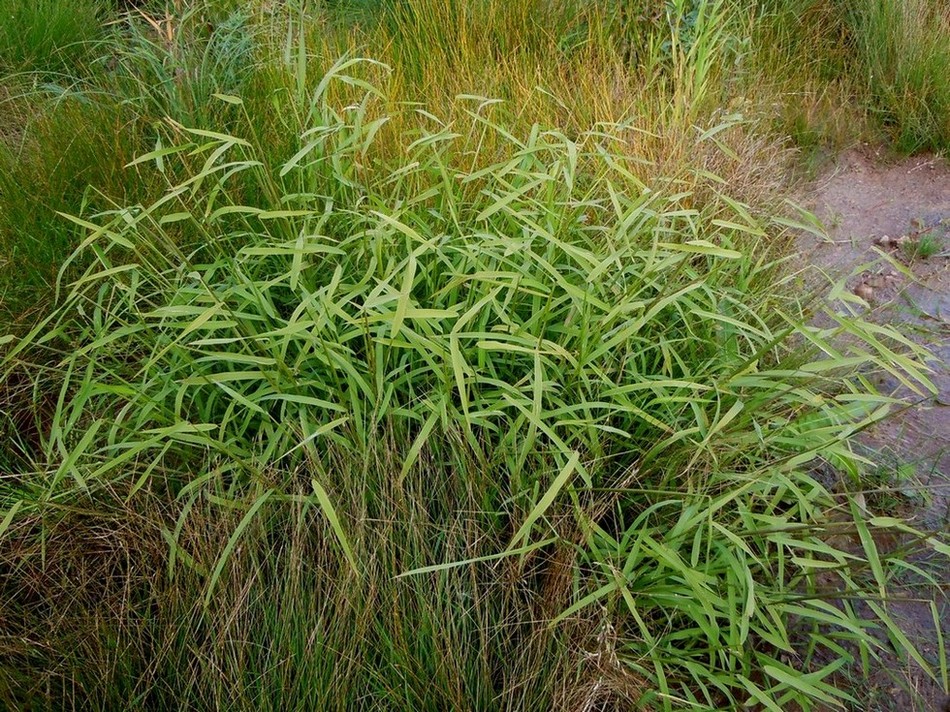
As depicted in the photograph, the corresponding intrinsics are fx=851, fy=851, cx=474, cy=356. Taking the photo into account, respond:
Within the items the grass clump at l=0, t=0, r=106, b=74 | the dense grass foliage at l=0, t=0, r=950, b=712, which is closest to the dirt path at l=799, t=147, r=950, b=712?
the dense grass foliage at l=0, t=0, r=950, b=712

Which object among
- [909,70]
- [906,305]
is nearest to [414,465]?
[906,305]

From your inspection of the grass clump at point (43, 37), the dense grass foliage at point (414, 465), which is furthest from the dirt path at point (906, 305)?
the grass clump at point (43, 37)

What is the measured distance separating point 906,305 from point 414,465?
195cm

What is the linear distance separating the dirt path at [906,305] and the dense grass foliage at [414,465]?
0.08m

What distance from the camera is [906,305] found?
9.48 ft

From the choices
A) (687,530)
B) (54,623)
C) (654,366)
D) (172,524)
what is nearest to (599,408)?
(654,366)

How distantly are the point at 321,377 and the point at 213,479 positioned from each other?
33cm

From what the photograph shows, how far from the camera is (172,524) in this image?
1.88m

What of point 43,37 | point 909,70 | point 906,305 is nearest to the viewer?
point 906,305

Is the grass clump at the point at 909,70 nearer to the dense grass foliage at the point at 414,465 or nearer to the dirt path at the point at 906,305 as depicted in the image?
the dirt path at the point at 906,305

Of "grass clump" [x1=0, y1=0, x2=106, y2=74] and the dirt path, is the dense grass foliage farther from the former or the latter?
"grass clump" [x1=0, y1=0, x2=106, y2=74]

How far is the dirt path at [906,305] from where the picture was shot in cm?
194

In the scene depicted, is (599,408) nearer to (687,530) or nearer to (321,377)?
(687,530)

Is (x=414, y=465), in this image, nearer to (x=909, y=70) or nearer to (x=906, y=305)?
(x=906, y=305)
